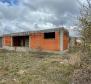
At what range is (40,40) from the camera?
33750 mm

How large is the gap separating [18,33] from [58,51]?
9467 mm

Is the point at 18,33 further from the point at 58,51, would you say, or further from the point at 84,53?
the point at 84,53

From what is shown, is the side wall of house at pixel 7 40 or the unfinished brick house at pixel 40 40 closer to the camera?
the unfinished brick house at pixel 40 40

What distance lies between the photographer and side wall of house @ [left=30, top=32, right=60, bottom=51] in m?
31.5

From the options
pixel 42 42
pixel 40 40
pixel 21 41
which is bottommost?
pixel 42 42

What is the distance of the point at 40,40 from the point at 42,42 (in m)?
0.59

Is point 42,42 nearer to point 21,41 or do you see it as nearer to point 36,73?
point 21,41

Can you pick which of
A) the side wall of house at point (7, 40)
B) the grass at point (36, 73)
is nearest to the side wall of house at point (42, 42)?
the side wall of house at point (7, 40)

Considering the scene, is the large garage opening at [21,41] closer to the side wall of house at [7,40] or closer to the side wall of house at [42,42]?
the side wall of house at [7,40]

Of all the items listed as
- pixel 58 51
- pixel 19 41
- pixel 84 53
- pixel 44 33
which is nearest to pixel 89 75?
pixel 84 53

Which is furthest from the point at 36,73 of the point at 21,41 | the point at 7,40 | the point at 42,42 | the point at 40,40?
the point at 7,40

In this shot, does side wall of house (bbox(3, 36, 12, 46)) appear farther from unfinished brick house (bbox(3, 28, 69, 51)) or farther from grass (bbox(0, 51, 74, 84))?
grass (bbox(0, 51, 74, 84))

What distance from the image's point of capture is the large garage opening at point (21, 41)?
3769 centimetres

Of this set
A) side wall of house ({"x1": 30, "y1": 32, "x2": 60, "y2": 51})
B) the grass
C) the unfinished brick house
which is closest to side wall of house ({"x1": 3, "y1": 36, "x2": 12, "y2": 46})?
the unfinished brick house
